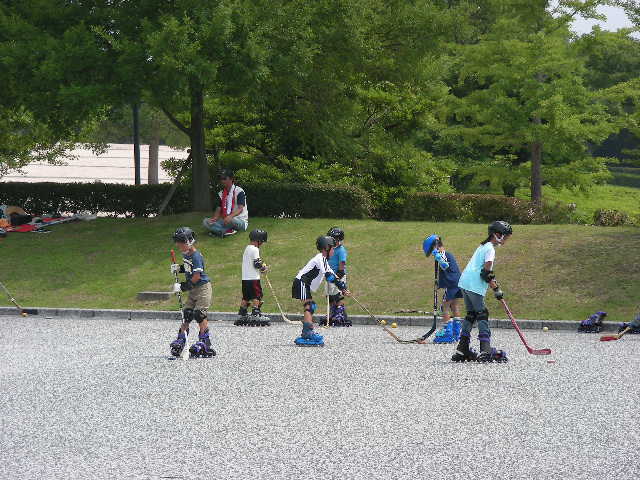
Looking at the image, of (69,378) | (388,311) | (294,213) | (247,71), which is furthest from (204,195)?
(69,378)

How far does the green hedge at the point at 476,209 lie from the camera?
25656 millimetres

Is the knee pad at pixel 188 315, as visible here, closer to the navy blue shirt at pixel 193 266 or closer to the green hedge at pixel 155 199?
the navy blue shirt at pixel 193 266

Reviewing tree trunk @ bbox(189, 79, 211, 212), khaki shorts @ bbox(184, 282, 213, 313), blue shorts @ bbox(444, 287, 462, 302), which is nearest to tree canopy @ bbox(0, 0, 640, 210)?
tree trunk @ bbox(189, 79, 211, 212)

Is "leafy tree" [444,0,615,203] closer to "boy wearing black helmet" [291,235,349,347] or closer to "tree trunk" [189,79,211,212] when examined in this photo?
"tree trunk" [189,79,211,212]

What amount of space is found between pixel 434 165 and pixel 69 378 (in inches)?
1008

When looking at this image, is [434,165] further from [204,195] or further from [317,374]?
[317,374]

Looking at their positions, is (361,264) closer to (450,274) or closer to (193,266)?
(450,274)

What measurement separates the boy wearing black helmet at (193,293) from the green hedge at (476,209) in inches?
567

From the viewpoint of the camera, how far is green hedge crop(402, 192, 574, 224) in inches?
1010

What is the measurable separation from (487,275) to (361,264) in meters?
8.24

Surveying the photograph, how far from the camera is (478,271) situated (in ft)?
40.0

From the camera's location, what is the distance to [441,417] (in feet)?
29.1

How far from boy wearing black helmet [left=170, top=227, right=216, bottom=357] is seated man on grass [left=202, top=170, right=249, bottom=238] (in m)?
9.75

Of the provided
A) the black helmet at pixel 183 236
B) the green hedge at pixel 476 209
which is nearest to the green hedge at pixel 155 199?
the green hedge at pixel 476 209
